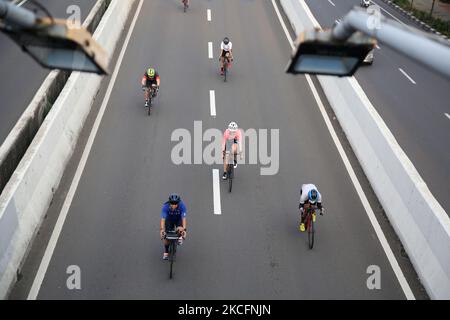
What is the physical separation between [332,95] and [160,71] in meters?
6.94

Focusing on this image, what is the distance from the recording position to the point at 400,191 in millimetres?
14453

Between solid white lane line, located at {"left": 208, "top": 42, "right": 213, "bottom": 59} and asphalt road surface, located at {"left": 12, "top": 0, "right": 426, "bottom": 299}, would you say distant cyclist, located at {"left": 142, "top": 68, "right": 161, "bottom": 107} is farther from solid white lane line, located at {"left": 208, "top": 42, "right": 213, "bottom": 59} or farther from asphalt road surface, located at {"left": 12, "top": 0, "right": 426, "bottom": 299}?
solid white lane line, located at {"left": 208, "top": 42, "right": 213, "bottom": 59}

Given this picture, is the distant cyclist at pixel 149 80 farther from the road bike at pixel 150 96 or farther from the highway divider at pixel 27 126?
the highway divider at pixel 27 126

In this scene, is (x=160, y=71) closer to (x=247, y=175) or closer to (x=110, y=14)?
(x=110, y=14)

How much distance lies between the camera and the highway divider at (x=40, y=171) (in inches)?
485

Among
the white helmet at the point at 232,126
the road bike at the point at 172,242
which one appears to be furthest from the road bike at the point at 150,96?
the road bike at the point at 172,242

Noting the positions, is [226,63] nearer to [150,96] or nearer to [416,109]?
[150,96]

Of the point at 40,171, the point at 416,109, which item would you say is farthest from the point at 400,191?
the point at 416,109

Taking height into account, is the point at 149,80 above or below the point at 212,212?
above

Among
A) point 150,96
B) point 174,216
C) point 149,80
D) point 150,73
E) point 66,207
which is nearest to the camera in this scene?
point 174,216

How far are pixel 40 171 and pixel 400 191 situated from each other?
311 inches

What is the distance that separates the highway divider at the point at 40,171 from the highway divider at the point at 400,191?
7.72 metres

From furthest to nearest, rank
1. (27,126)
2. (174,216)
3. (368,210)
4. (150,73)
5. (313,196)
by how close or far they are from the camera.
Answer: (150,73)
(27,126)
(368,210)
(313,196)
(174,216)
